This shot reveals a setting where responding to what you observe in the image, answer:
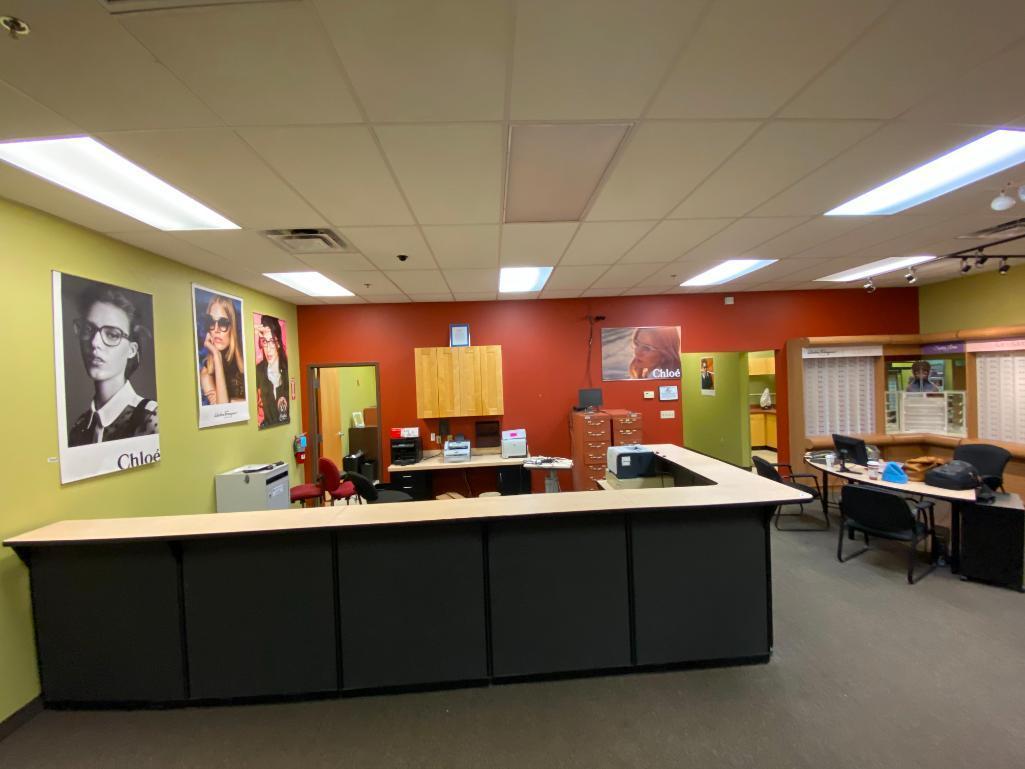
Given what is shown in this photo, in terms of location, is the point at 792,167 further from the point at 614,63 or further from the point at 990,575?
the point at 990,575

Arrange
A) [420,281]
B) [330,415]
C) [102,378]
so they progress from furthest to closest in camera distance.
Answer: [330,415]
[420,281]
[102,378]

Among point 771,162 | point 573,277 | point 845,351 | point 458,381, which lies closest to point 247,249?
point 458,381

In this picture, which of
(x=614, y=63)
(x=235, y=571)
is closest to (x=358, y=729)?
(x=235, y=571)

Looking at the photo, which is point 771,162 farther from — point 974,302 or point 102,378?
point 974,302

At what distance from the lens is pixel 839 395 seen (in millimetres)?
5734

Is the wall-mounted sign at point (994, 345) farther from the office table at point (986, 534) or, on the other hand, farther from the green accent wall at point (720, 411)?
the green accent wall at point (720, 411)

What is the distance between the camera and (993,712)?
2.07 m

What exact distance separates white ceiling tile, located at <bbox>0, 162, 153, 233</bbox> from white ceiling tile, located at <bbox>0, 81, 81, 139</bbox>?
1.34 feet

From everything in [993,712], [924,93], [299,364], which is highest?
[924,93]

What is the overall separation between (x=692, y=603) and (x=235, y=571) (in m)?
2.74

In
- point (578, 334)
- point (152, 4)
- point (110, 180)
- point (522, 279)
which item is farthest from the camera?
point (578, 334)

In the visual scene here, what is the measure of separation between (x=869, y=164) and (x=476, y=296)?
164 inches

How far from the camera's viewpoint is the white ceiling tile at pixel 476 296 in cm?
539

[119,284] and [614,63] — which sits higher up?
[614,63]
